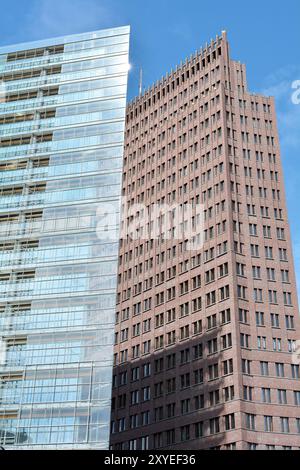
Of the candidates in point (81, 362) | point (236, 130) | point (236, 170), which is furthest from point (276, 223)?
point (81, 362)

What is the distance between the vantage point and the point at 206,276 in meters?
95.9

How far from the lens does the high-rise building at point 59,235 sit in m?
68.7

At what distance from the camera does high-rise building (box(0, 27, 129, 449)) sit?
68.7m

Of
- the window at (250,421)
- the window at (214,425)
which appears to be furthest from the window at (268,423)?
the window at (214,425)

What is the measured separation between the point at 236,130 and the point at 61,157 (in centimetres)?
3467

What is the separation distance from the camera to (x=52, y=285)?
7575cm

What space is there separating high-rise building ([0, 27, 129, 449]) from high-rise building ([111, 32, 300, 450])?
74.5 ft

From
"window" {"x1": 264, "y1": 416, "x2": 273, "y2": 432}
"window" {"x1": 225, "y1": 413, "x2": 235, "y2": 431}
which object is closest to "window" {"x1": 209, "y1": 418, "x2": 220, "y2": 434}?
"window" {"x1": 225, "y1": 413, "x2": 235, "y2": 431}

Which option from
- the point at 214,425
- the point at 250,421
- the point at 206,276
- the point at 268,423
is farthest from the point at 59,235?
the point at 268,423

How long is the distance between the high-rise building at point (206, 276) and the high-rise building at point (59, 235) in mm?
22717

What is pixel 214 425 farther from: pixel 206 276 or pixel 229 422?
pixel 206 276

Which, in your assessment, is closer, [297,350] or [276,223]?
[297,350]

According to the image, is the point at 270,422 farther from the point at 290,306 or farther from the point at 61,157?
the point at 61,157

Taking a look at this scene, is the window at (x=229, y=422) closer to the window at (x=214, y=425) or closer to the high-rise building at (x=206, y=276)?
the high-rise building at (x=206, y=276)
